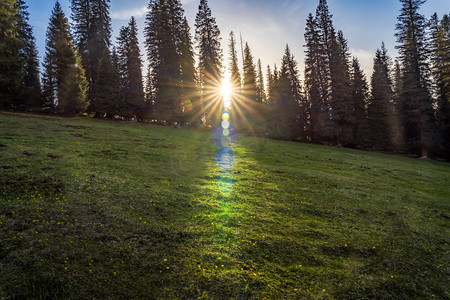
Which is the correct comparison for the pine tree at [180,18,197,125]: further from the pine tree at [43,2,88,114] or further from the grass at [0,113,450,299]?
the grass at [0,113,450,299]

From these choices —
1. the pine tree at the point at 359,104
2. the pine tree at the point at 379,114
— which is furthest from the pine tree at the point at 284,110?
the pine tree at the point at 379,114

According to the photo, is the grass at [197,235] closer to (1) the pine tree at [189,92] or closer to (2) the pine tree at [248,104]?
(1) the pine tree at [189,92]

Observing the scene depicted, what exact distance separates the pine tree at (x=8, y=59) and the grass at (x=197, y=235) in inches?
807

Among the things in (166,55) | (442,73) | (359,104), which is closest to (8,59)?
(166,55)

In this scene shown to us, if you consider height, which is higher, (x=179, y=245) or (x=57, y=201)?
(x=57, y=201)

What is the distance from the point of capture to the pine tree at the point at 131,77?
35125mm

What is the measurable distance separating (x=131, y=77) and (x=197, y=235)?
118 ft

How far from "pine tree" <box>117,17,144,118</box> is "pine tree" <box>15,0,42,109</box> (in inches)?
418

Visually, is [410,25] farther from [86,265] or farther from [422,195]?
[86,265]

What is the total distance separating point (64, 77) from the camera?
29.0 metres

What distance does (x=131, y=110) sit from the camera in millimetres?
34969

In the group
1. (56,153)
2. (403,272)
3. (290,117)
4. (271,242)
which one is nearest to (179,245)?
(271,242)

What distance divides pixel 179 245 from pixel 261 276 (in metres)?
2.11

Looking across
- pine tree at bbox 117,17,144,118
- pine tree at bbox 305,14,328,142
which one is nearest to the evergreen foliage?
pine tree at bbox 117,17,144,118
